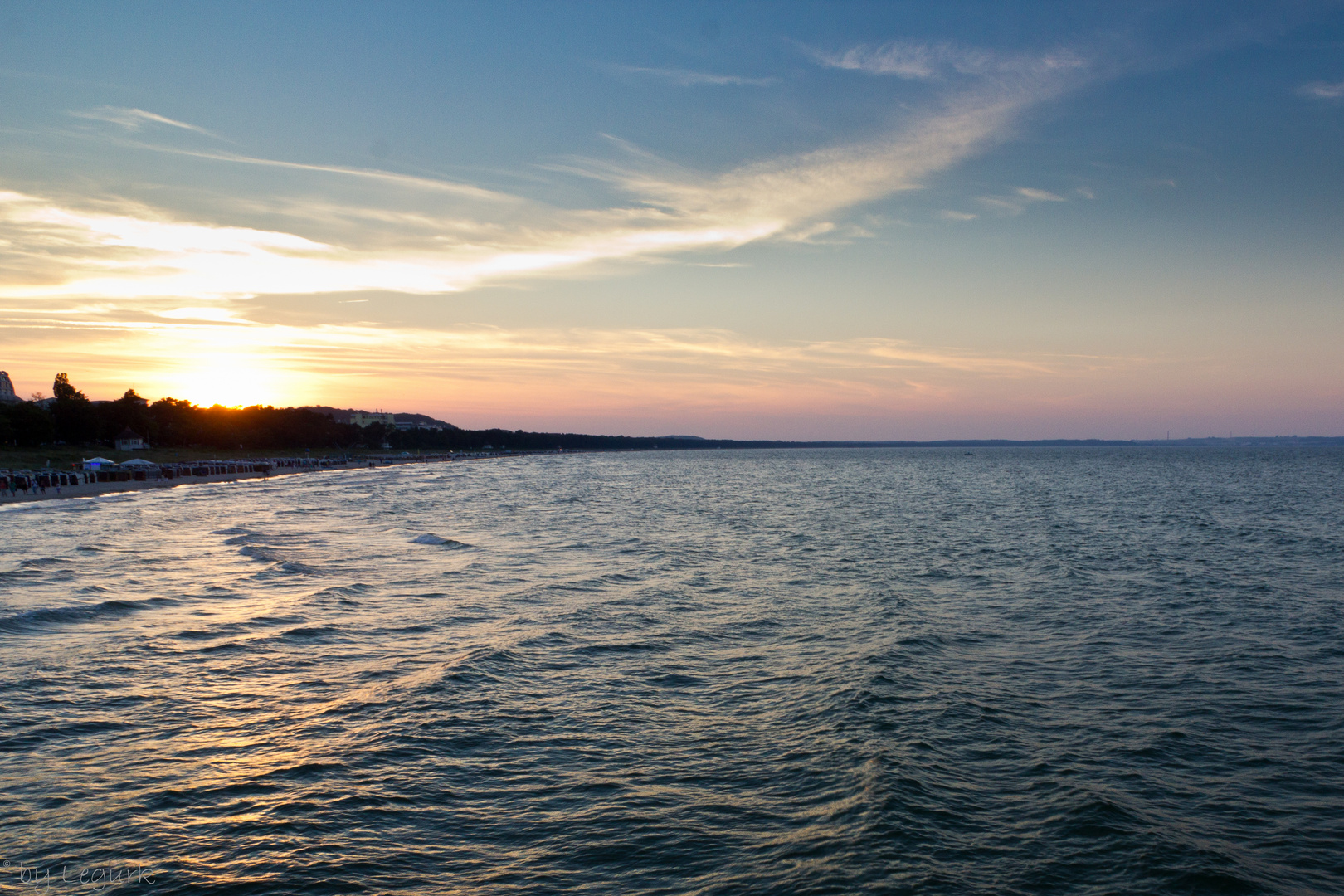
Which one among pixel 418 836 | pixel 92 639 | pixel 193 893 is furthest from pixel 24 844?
pixel 92 639

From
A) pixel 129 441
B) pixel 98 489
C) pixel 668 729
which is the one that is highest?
pixel 129 441

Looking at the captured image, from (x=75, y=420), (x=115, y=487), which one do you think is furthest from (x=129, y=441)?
(x=115, y=487)

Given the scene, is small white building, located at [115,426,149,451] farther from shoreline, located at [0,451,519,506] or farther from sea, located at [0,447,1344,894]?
sea, located at [0,447,1344,894]

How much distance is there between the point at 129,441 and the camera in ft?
537

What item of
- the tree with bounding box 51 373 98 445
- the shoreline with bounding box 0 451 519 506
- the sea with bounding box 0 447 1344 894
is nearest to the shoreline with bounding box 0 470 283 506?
the shoreline with bounding box 0 451 519 506

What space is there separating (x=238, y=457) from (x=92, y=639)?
195893mm

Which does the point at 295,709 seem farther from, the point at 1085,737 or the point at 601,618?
the point at 1085,737

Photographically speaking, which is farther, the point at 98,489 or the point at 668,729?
the point at 98,489

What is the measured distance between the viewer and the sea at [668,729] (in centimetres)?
979

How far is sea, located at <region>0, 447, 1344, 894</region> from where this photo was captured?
9789 millimetres

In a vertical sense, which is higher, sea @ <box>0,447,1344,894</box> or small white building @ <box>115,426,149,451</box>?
small white building @ <box>115,426,149,451</box>

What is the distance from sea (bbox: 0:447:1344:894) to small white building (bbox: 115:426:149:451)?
155 m

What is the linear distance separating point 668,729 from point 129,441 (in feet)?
615

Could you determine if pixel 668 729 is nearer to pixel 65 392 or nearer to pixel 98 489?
pixel 98 489
